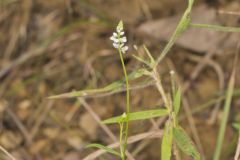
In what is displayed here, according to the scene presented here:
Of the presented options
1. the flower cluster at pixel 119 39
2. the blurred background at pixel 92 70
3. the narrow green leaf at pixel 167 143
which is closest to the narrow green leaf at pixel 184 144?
the narrow green leaf at pixel 167 143

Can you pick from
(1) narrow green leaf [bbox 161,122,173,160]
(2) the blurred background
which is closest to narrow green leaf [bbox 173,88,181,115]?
(1) narrow green leaf [bbox 161,122,173,160]

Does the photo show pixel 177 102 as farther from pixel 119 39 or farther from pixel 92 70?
pixel 92 70

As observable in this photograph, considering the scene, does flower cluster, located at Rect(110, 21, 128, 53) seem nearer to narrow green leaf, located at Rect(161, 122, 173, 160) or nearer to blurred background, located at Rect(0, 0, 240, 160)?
narrow green leaf, located at Rect(161, 122, 173, 160)

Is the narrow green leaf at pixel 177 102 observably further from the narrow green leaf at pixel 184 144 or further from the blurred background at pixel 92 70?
the blurred background at pixel 92 70

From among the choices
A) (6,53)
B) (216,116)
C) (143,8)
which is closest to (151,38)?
(143,8)

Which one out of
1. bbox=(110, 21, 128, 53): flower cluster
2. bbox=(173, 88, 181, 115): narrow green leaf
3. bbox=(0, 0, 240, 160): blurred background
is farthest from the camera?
bbox=(0, 0, 240, 160): blurred background

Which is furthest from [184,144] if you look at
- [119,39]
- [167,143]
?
[119,39]
